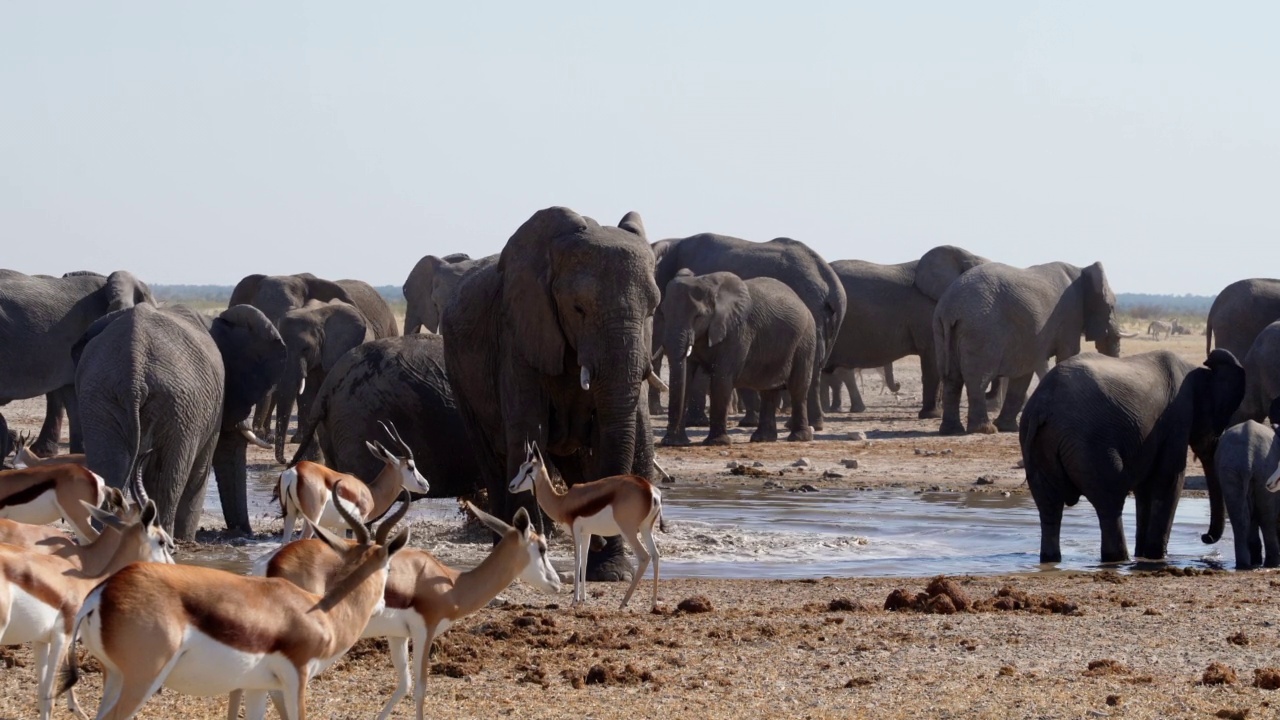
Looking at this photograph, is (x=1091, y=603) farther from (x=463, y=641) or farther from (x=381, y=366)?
(x=381, y=366)

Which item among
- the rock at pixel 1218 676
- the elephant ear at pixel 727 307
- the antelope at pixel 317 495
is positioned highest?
the elephant ear at pixel 727 307

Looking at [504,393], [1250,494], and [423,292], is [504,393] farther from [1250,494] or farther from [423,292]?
[423,292]

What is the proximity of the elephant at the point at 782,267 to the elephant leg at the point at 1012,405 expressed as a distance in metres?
2.90

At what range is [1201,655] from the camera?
8758 millimetres

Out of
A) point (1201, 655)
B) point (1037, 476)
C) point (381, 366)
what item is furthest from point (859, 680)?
point (381, 366)

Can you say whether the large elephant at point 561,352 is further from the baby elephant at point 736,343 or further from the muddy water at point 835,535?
the baby elephant at point 736,343

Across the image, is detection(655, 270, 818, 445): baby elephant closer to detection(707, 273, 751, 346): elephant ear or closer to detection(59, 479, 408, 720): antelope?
detection(707, 273, 751, 346): elephant ear

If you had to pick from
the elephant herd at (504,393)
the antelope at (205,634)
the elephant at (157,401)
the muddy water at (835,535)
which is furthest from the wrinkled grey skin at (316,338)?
the antelope at (205,634)

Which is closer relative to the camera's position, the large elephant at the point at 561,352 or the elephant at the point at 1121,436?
the large elephant at the point at 561,352

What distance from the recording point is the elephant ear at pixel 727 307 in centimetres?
2447

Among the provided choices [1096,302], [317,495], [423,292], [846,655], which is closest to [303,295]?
[423,292]

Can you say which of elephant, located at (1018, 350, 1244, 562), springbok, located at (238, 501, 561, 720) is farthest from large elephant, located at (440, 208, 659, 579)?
springbok, located at (238, 501, 561, 720)

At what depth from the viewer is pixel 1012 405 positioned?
1062 inches

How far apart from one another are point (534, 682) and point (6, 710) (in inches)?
89.7
